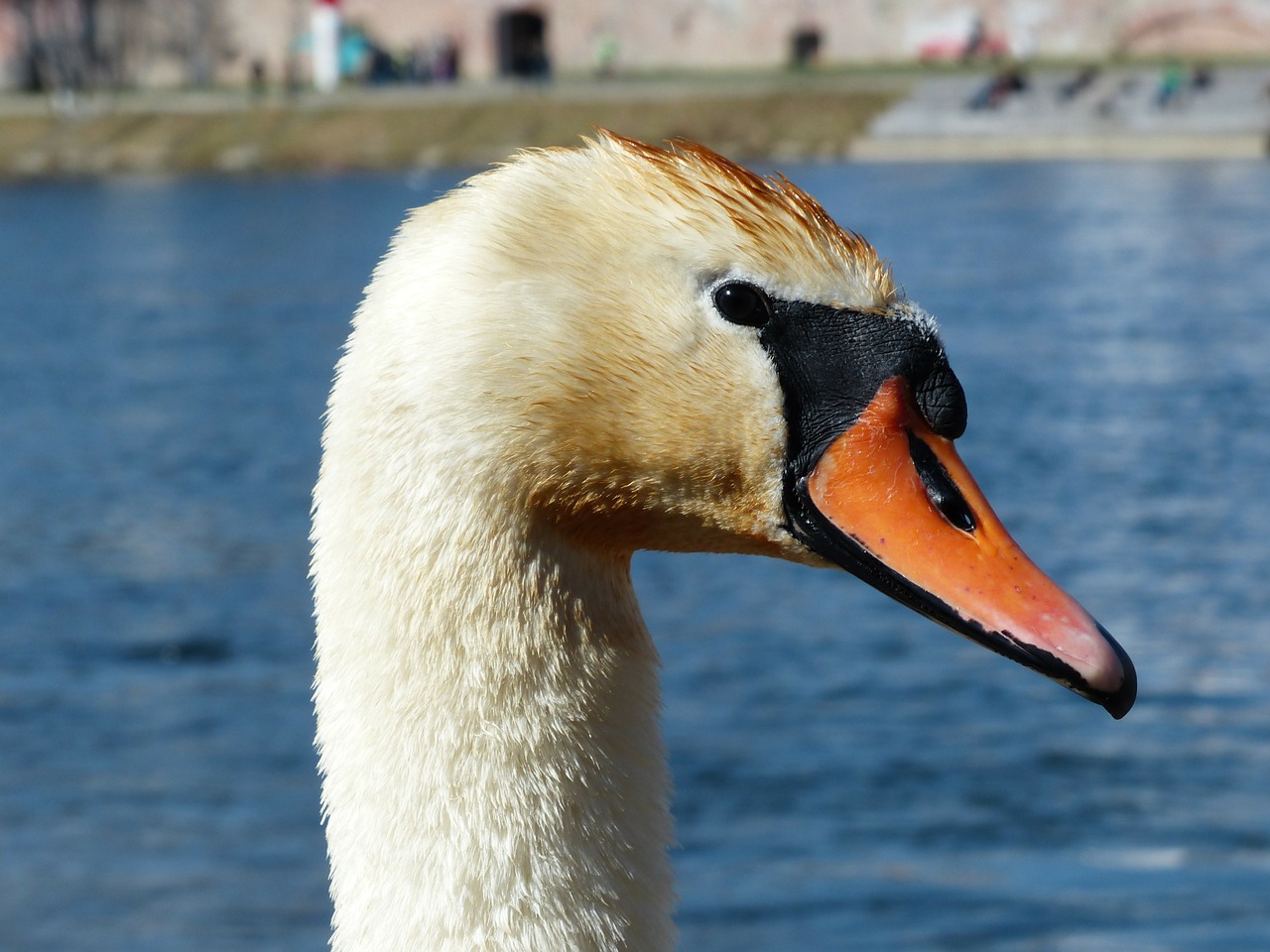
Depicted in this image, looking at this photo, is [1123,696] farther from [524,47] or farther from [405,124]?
[524,47]

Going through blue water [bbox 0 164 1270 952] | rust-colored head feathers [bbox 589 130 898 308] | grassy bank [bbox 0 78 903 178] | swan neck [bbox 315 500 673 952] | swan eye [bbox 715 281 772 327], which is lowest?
grassy bank [bbox 0 78 903 178]

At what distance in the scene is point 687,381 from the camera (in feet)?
7.65

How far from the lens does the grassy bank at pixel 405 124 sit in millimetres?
47406

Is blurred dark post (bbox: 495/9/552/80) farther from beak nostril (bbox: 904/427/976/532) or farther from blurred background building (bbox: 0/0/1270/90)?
beak nostril (bbox: 904/427/976/532)

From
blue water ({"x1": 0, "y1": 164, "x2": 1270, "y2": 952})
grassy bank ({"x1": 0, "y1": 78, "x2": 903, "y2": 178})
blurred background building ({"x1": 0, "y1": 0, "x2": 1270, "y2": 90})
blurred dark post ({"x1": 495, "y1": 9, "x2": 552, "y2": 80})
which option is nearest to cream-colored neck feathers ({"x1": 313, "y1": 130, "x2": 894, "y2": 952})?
blue water ({"x1": 0, "y1": 164, "x2": 1270, "y2": 952})

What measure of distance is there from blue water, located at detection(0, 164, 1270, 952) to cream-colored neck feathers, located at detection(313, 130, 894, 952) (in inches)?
183

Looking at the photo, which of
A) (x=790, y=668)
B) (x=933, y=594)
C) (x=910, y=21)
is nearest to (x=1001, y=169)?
(x=910, y=21)

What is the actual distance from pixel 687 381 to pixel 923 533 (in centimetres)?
34

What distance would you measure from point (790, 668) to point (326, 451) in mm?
7662

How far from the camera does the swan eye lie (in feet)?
7.46

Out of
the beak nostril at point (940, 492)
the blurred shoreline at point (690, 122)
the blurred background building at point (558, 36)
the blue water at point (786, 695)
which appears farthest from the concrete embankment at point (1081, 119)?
the beak nostril at point (940, 492)

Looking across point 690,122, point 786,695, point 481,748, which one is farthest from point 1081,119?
point 481,748

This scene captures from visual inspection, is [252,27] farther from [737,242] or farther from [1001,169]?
[737,242]

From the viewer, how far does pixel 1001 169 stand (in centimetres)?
4472
